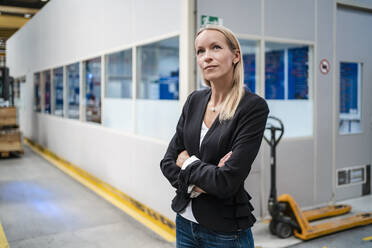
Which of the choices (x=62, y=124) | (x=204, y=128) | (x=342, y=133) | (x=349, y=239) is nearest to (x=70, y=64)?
(x=62, y=124)

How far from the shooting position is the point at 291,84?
462 cm

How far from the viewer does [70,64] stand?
7816 mm

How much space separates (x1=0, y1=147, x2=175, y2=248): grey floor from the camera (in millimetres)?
3818

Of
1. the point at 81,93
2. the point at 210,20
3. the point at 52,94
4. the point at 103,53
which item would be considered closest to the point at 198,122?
the point at 210,20

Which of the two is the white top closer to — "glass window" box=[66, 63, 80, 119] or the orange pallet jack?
the orange pallet jack

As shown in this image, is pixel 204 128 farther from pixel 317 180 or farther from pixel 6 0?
pixel 6 0

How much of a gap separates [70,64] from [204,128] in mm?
6909

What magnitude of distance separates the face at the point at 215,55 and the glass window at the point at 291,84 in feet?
9.93

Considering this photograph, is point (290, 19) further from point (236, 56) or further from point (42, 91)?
point (42, 91)

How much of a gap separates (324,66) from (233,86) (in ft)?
11.9

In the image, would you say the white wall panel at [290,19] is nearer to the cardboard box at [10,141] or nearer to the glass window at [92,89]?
the glass window at [92,89]

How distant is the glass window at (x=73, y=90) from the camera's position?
752cm

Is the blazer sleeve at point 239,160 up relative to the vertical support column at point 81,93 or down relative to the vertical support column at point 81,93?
down

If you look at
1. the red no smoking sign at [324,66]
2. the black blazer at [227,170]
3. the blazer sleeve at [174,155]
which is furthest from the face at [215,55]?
the red no smoking sign at [324,66]
